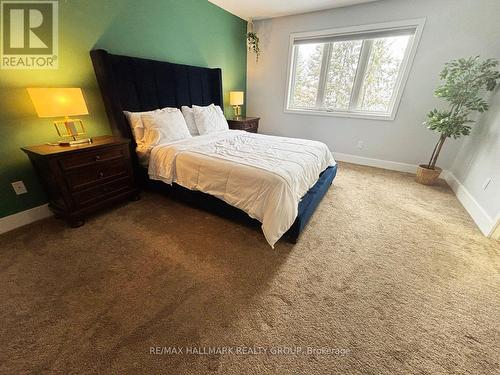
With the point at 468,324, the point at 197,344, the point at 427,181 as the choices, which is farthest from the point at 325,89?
the point at 197,344

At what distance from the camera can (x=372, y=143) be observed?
3.55m

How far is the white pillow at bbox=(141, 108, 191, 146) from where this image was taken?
2.34 m

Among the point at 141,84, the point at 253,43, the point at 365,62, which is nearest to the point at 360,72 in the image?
the point at 365,62

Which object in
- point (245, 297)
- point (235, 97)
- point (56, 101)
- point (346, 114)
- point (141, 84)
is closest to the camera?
point (245, 297)

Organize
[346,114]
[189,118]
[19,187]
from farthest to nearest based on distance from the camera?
[346,114]
[189,118]
[19,187]

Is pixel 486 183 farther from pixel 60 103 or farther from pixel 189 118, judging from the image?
pixel 60 103

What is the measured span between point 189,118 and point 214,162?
142 centimetres

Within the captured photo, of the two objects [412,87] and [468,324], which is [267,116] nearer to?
[412,87]

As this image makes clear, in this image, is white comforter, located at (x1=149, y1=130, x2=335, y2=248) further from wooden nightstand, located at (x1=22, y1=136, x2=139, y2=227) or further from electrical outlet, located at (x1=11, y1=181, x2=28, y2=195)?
electrical outlet, located at (x1=11, y1=181, x2=28, y2=195)

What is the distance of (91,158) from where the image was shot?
6.16 ft

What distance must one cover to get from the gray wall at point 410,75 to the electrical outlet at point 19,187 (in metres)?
3.88

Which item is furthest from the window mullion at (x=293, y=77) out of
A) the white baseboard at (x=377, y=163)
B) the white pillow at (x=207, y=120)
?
the white pillow at (x=207, y=120)

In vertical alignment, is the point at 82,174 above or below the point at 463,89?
below

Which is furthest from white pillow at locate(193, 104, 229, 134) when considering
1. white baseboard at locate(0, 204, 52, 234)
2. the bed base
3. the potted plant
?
the potted plant
